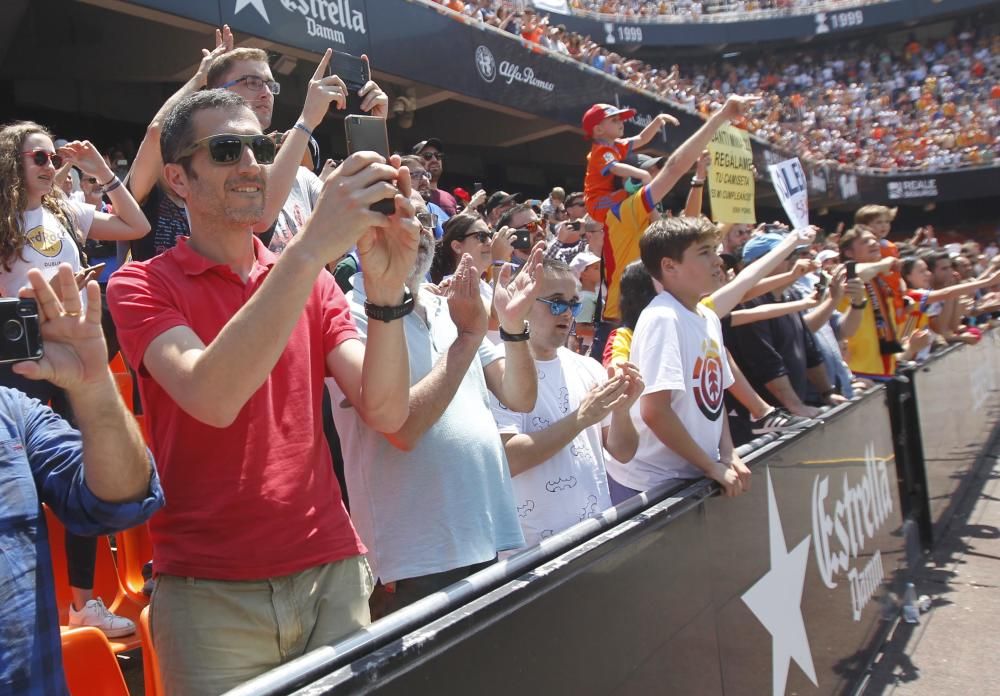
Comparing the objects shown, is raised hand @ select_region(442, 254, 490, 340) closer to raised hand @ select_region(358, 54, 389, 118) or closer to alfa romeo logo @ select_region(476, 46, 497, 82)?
raised hand @ select_region(358, 54, 389, 118)

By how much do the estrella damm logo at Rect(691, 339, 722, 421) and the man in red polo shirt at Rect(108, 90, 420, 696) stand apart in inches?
63.9

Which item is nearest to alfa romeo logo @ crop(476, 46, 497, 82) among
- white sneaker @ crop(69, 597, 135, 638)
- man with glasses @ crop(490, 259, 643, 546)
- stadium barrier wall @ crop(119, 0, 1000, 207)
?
stadium barrier wall @ crop(119, 0, 1000, 207)

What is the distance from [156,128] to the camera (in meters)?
2.92

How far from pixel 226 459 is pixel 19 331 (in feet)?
1.88

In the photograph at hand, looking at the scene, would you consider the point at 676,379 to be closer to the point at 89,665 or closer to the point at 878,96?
the point at 89,665

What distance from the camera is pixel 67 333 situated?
140cm

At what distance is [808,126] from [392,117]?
60.0 feet

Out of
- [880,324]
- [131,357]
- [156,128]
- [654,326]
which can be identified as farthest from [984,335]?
[131,357]

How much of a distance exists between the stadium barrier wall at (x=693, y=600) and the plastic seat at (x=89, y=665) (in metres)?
1.11

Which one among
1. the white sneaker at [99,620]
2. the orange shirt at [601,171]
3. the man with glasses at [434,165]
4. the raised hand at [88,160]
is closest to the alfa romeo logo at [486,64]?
the man with glasses at [434,165]

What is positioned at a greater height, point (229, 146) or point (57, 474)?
point (229, 146)

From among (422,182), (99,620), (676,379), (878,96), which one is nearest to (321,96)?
(676,379)

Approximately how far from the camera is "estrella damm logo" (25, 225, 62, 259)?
125 inches

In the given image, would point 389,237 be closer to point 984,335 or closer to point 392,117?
point 984,335
